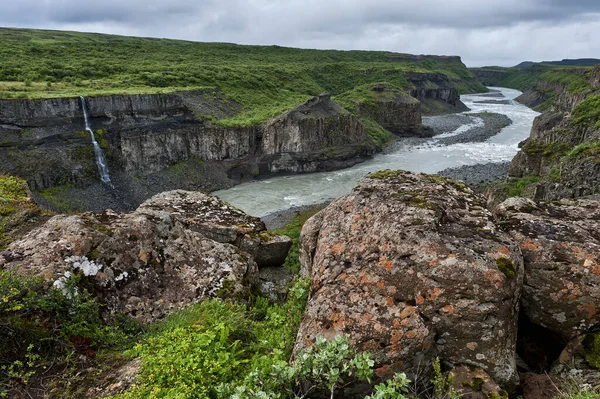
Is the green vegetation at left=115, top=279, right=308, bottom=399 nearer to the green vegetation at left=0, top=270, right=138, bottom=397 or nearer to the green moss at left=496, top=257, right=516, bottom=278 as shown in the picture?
the green vegetation at left=0, top=270, right=138, bottom=397

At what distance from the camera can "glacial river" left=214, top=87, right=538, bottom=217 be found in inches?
2029

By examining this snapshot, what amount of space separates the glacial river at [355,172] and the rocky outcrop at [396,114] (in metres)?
7.45

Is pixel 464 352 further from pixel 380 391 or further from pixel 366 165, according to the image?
pixel 366 165

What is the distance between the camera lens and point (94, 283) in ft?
24.5

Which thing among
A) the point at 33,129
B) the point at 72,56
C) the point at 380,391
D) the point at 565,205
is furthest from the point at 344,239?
the point at 72,56

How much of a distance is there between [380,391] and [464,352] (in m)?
2.47

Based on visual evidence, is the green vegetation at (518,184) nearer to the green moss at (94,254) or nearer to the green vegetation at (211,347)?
the green vegetation at (211,347)

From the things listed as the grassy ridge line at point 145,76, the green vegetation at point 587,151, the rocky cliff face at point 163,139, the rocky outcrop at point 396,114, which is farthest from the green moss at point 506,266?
the rocky outcrop at point 396,114

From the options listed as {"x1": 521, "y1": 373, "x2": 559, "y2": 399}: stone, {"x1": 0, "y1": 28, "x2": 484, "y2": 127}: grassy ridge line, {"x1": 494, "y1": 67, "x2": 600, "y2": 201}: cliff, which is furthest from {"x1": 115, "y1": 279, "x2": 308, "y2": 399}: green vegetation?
{"x1": 0, "y1": 28, "x2": 484, "y2": 127}: grassy ridge line

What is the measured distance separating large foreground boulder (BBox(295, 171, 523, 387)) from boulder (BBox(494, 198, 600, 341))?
0.50 meters

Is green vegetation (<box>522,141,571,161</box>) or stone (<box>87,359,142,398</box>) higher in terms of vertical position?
green vegetation (<box>522,141,571,161</box>)

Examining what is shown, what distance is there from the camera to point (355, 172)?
65812 mm

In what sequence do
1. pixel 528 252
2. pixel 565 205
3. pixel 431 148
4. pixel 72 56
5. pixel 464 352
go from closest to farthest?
1. pixel 464 352
2. pixel 528 252
3. pixel 565 205
4. pixel 431 148
5. pixel 72 56

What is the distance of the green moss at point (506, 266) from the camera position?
6.08 metres
